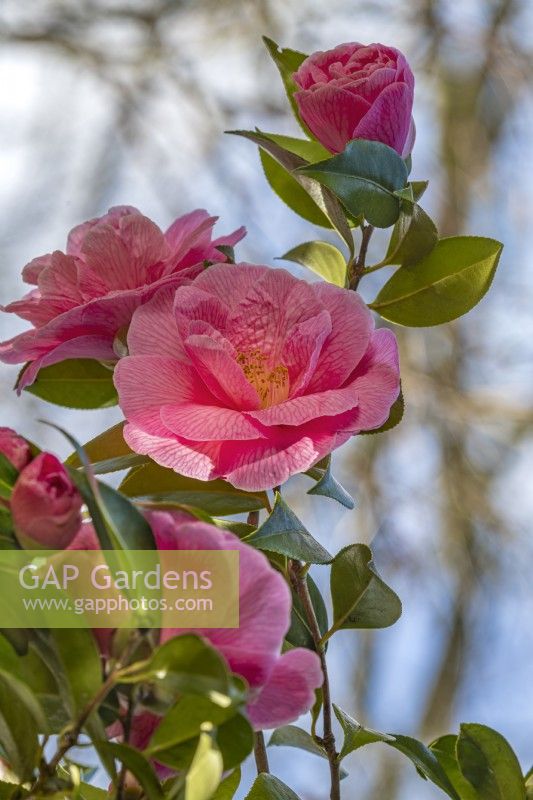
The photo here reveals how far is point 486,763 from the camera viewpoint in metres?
0.57

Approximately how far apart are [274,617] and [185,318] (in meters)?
0.19

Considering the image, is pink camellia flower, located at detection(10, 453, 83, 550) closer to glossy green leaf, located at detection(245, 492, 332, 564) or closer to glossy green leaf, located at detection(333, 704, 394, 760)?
glossy green leaf, located at detection(245, 492, 332, 564)

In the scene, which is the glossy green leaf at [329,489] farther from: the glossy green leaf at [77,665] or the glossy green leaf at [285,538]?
the glossy green leaf at [77,665]

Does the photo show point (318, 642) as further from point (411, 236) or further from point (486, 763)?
point (411, 236)

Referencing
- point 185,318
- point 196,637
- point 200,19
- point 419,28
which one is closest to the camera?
point 196,637

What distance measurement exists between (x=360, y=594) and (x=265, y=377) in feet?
0.46

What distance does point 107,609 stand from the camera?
0.42 metres

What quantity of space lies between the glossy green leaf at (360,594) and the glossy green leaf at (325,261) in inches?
7.4

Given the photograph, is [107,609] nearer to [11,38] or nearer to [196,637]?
[196,637]

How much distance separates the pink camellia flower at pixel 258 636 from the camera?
0.38 metres

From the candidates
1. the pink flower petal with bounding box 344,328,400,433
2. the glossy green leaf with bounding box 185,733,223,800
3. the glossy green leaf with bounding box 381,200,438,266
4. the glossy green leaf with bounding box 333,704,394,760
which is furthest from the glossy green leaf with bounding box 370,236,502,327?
the glossy green leaf with bounding box 185,733,223,800

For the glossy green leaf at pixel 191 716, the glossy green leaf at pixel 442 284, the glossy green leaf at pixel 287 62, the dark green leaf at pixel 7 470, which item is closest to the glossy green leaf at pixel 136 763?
the glossy green leaf at pixel 191 716

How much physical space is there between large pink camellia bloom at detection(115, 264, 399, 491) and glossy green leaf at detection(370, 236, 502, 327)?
0.11m

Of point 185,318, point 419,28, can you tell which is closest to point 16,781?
point 185,318
